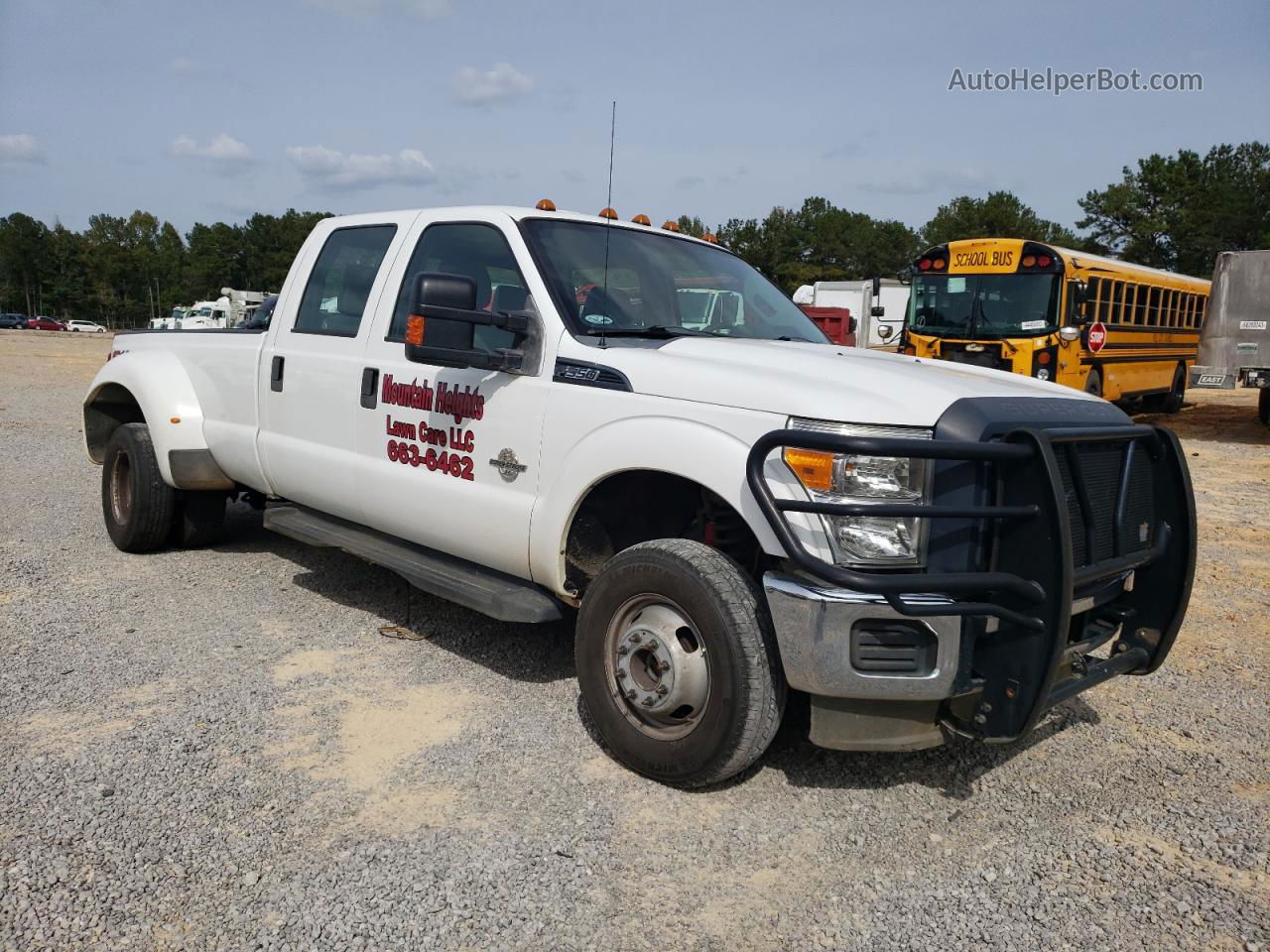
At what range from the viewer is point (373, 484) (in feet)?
15.1

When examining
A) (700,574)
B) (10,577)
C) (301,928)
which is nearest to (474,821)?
(301,928)

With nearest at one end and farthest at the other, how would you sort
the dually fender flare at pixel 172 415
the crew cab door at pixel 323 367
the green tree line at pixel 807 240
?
the crew cab door at pixel 323 367 → the dually fender flare at pixel 172 415 → the green tree line at pixel 807 240

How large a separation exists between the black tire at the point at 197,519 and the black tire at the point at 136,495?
9 centimetres

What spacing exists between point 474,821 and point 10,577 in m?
3.95

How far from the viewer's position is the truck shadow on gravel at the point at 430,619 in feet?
15.2

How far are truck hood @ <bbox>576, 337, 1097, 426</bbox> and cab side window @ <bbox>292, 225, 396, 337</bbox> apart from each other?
165 cm

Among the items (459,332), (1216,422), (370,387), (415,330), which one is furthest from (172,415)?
(1216,422)

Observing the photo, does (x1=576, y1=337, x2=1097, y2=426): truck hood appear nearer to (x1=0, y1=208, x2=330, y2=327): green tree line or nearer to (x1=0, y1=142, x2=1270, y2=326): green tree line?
(x1=0, y1=142, x2=1270, y2=326): green tree line

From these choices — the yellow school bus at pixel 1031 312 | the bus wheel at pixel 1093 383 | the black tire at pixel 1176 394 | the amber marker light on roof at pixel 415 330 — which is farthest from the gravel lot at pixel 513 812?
the black tire at pixel 1176 394

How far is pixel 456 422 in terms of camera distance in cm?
417

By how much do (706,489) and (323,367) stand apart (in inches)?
91.5

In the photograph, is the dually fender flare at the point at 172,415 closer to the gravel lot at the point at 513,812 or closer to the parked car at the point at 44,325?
the gravel lot at the point at 513,812

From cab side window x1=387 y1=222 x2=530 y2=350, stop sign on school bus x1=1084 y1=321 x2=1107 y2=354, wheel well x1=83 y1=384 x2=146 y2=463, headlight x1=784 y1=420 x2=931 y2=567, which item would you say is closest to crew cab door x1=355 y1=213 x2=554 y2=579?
cab side window x1=387 y1=222 x2=530 y2=350

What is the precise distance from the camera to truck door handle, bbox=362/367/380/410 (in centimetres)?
458
